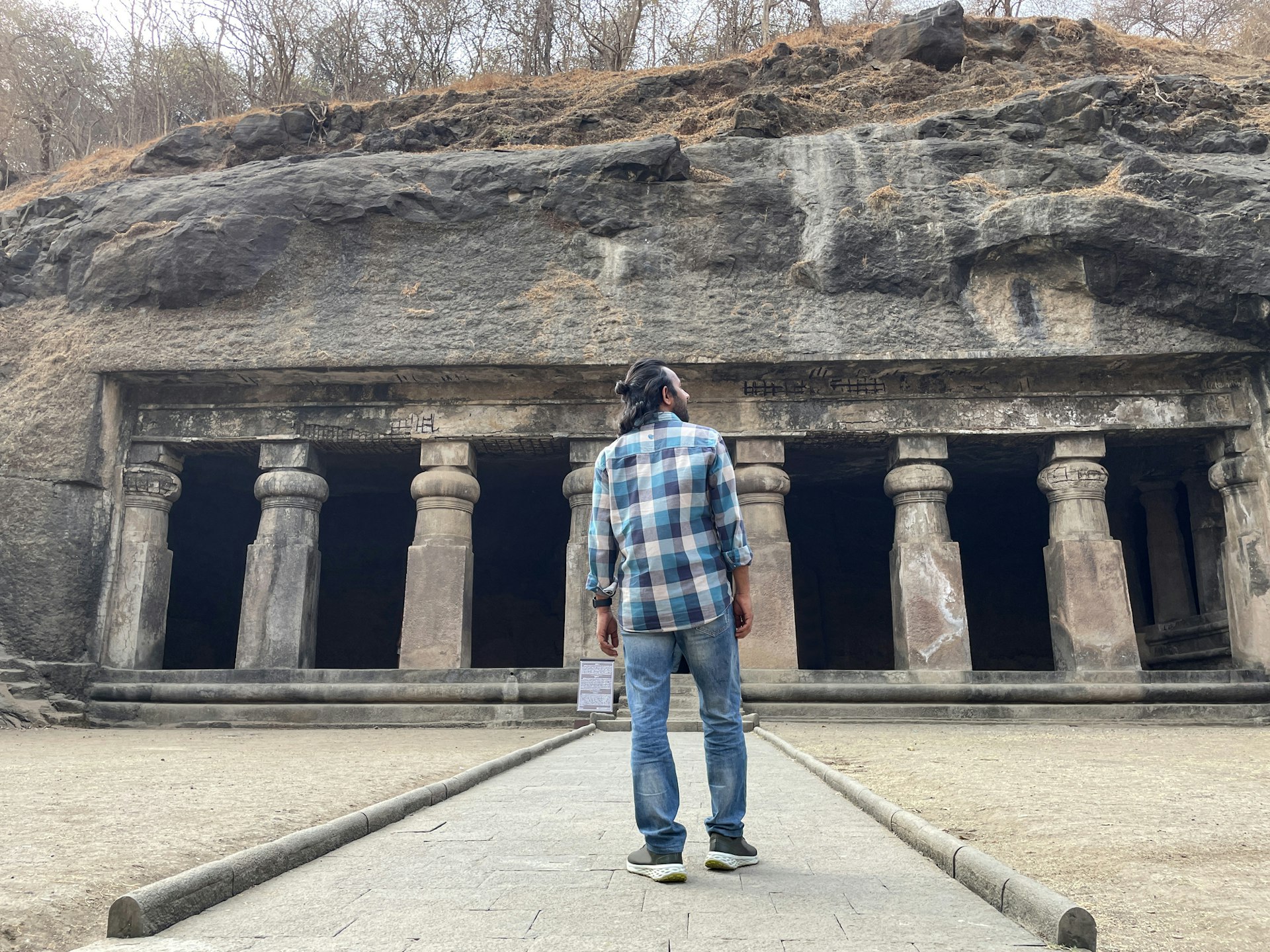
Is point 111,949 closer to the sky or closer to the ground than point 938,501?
closer to the ground

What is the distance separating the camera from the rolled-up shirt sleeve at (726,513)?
122 inches

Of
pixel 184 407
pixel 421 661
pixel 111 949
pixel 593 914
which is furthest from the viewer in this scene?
pixel 184 407

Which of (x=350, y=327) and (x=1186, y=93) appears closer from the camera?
(x=350, y=327)

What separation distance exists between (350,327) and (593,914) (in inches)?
336

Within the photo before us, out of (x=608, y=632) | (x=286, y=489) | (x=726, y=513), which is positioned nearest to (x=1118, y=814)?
(x=726, y=513)

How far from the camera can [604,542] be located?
3.32m

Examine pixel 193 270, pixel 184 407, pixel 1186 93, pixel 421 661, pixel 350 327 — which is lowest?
pixel 421 661

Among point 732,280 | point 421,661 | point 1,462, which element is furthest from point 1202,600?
point 1,462

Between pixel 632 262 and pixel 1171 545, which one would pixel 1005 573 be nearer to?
pixel 1171 545

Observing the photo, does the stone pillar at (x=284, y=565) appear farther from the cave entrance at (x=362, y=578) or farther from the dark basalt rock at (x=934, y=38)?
the dark basalt rock at (x=934, y=38)

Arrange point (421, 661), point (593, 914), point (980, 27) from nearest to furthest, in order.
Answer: point (593, 914) < point (421, 661) < point (980, 27)

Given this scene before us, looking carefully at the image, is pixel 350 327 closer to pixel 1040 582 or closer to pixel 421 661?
pixel 421 661

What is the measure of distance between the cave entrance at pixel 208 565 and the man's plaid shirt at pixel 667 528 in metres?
10.7

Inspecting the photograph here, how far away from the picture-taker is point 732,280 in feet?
32.9
